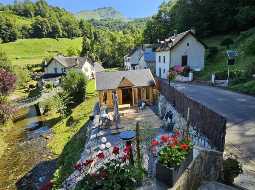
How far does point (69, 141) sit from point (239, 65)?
72.3 feet

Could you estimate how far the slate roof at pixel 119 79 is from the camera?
21.7 meters

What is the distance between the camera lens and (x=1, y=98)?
1277 inches

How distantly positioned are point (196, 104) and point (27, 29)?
133 meters

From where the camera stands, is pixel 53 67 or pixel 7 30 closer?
pixel 53 67

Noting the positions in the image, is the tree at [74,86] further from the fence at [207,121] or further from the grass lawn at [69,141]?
→ the fence at [207,121]

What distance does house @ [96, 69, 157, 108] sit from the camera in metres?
21.8

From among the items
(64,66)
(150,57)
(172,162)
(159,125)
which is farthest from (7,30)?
(172,162)

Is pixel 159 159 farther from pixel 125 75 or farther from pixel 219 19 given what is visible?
pixel 219 19

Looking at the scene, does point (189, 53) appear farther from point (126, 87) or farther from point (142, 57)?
point (142, 57)

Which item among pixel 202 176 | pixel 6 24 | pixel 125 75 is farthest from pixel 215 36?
pixel 6 24

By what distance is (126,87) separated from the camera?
22.0 meters

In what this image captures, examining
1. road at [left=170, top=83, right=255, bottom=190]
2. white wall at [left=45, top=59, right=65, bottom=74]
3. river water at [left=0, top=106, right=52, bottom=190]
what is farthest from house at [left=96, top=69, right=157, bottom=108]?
white wall at [left=45, top=59, right=65, bottom=74]

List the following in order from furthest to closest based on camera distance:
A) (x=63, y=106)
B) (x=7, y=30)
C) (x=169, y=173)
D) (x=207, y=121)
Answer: (x=7, y=30) < (x=63, y=106) < (x=207, y=121) < (x=169, y=173)

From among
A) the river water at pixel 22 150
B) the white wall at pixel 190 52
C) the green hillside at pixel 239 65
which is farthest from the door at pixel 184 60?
the river water at pixel 22 150
